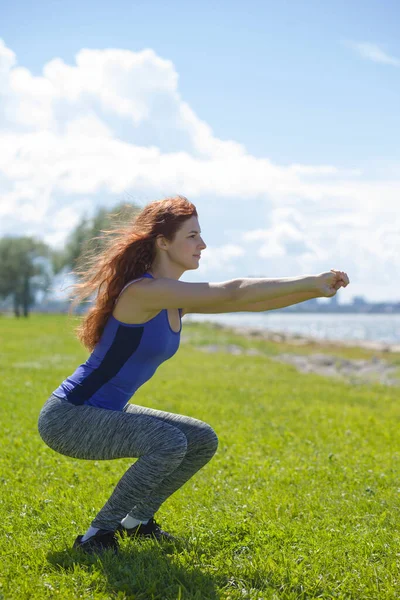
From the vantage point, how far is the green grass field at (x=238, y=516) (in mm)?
4844

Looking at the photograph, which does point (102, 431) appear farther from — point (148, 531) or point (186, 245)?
point (186, 245)

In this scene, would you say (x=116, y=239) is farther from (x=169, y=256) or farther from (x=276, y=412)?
(x=276, y=412)

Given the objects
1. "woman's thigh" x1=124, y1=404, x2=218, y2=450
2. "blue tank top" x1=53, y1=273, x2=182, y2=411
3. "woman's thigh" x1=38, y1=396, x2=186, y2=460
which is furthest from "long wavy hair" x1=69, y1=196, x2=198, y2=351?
"woman's thigh" x1=124, y1=404, x2=218, y2=450

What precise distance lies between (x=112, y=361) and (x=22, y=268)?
96.5 m

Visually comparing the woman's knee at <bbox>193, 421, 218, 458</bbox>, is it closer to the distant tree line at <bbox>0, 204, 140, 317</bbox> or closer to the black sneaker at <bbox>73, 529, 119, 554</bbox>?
the black sneaker at <bbox>73, 529, 119, 554</bbox>

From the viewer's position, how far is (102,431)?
5191mm

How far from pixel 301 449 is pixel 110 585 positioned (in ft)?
18.7

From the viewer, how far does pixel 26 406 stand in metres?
13.1

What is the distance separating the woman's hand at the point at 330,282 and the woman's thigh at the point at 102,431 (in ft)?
5.04

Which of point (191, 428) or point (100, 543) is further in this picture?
point (191, 428)

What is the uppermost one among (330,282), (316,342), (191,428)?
(330,282)

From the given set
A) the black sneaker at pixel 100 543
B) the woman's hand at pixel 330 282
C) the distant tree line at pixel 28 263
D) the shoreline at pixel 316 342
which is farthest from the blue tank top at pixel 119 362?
the distant tree line at pixel 28 263

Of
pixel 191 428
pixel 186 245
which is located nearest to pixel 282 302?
pixel 186 245

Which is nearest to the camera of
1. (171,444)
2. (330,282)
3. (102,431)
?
(171,444)
